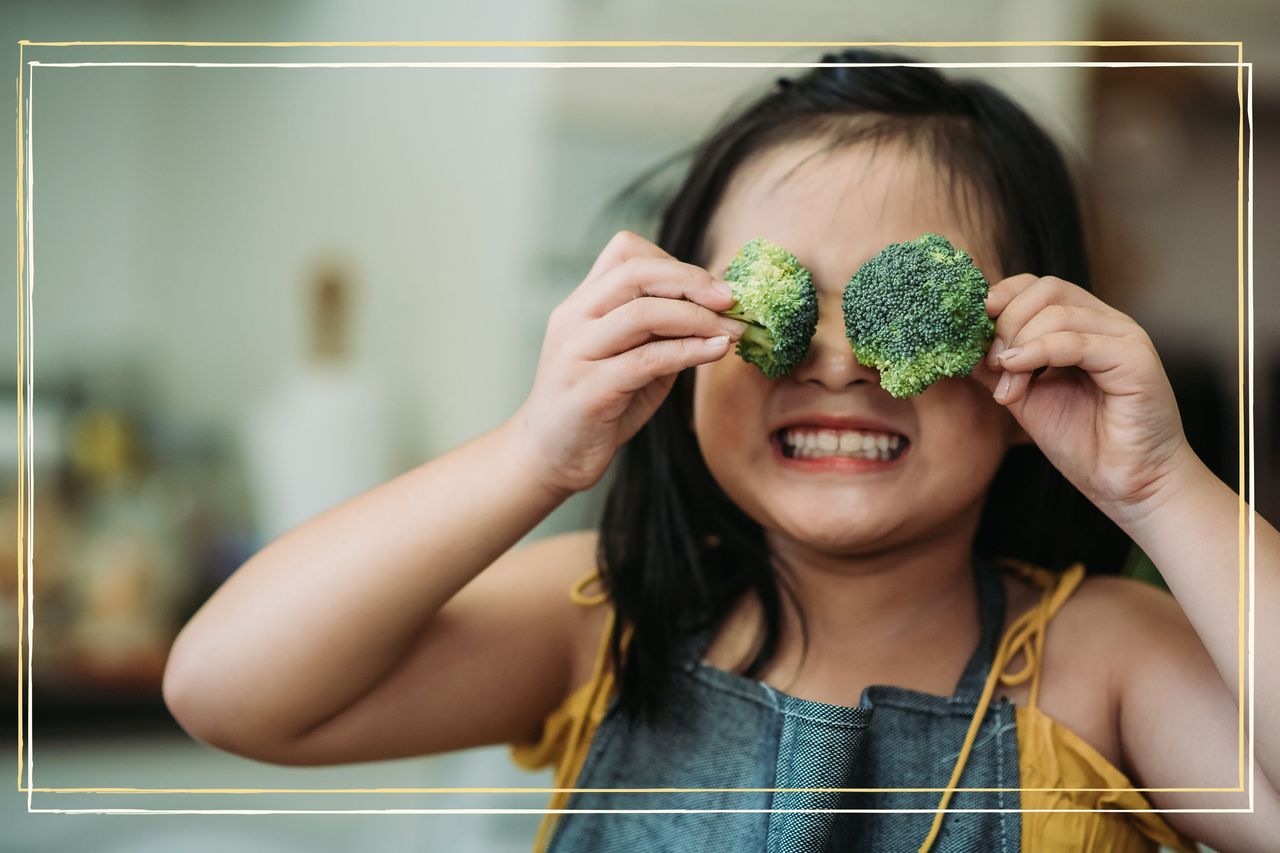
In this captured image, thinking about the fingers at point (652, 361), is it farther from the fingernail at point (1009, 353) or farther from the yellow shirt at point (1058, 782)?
the yellow shirt at point (1058, 782)

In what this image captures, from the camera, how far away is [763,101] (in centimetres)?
91

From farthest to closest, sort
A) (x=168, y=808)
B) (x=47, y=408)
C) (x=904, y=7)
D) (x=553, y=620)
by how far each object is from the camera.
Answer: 1. (x=904, y=7)
2. (x=47, y=408)
3. (x=553, y=620)
4. (x=168, y=808)

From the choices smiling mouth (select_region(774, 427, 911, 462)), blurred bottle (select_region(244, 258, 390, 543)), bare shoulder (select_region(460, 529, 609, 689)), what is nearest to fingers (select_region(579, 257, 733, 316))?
smiling mouth (select_region(774, 427, 911, 462))

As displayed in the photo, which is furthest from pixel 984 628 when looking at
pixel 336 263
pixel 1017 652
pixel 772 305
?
pixel 336 263

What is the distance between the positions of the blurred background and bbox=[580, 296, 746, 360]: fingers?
35 centimetres

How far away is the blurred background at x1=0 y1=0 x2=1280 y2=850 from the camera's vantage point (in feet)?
2.79

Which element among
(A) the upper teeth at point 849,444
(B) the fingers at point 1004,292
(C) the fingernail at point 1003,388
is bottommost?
(A) the upper teeth at point 849,444

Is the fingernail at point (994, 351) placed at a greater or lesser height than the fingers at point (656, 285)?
lesser

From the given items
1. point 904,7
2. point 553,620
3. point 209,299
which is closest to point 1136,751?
point 553,620

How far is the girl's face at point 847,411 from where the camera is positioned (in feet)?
2.36

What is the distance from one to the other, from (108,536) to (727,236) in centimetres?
66

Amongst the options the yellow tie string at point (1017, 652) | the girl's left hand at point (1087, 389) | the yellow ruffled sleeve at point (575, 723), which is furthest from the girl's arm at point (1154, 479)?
the yellow ruffled sleeve at point (575, 723)

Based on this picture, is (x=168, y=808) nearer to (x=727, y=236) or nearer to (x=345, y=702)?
(x=345, y=702)

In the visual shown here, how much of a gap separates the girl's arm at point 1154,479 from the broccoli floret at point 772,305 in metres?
0.12
